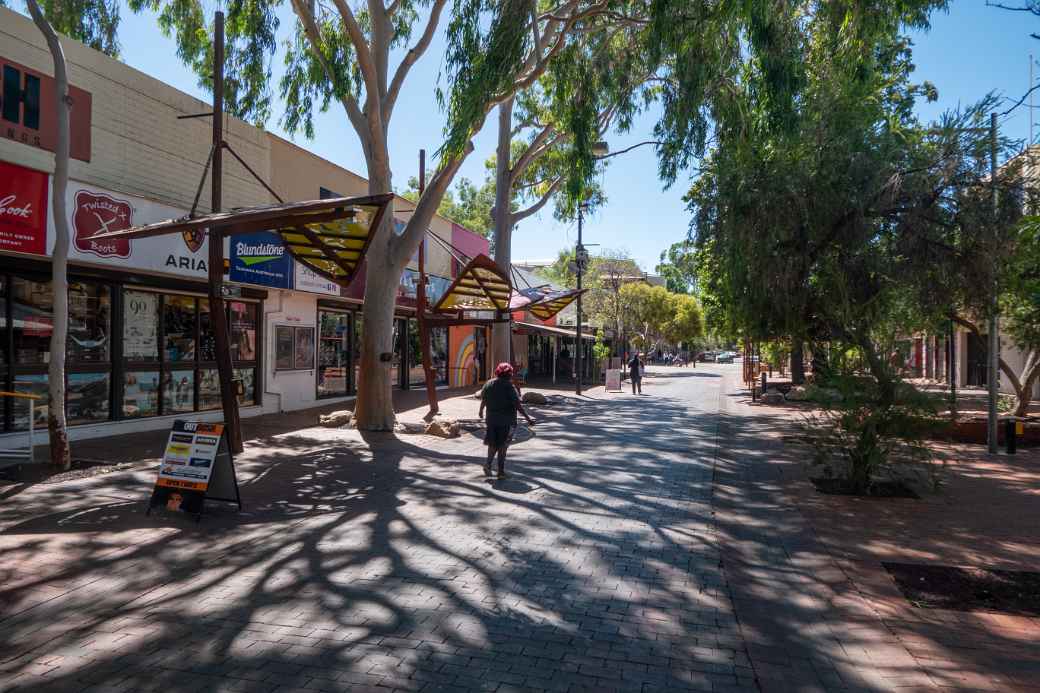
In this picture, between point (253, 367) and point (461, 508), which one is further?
point (253, 367)

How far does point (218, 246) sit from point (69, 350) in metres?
3.87

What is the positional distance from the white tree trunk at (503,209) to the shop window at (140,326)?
9.37 m

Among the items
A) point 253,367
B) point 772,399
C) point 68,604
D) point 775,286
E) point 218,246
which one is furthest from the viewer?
point 772,399

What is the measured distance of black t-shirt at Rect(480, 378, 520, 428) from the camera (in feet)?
31.3

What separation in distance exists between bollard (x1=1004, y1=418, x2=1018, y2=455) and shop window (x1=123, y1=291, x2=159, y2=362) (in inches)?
607

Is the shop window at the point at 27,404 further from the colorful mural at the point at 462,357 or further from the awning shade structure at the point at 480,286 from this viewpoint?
the colorful mural at the point at 462,357

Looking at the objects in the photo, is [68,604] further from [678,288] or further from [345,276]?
[678,288]

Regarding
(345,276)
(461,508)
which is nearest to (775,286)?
(461,508)

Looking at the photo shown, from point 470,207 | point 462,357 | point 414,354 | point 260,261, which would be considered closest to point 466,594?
point 260,261

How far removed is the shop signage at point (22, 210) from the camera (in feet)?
33.1

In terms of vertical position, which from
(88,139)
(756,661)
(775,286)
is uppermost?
(88,139)

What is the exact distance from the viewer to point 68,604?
499cm

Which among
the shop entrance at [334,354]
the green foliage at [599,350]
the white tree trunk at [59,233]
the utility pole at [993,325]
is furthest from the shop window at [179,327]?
the green foliage at [599,350]

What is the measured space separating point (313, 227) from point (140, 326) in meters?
4.58
